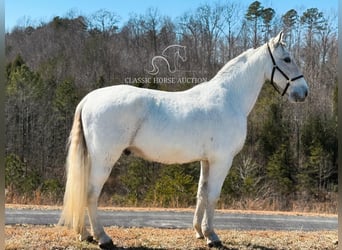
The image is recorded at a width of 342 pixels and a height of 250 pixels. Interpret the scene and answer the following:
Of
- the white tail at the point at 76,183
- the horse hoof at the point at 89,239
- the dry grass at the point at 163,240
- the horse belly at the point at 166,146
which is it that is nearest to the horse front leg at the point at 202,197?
the dry grass at the point at 163,240

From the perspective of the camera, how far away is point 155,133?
14.6 feet

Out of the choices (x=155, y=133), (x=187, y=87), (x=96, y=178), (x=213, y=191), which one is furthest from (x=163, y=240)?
(x=187, y=87)

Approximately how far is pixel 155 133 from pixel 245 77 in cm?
141

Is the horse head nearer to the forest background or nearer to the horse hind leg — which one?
Answer: the horse hind leg

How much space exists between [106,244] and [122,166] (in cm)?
1368

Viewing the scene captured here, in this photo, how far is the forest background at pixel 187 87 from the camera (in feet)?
53.6

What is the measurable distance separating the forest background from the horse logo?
14cm

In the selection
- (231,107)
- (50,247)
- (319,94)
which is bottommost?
(50,247)

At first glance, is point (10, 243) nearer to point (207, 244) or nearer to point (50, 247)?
point (50, 247)

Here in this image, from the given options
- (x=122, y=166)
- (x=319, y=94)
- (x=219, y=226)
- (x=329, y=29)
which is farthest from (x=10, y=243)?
(x=319, y=94)

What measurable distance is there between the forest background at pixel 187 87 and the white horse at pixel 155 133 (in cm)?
940

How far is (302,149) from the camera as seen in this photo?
777 inches

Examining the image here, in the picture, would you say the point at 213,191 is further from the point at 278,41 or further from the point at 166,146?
the point at 278,41

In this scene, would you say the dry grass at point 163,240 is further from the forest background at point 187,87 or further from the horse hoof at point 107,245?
the forest background at point 187,87
